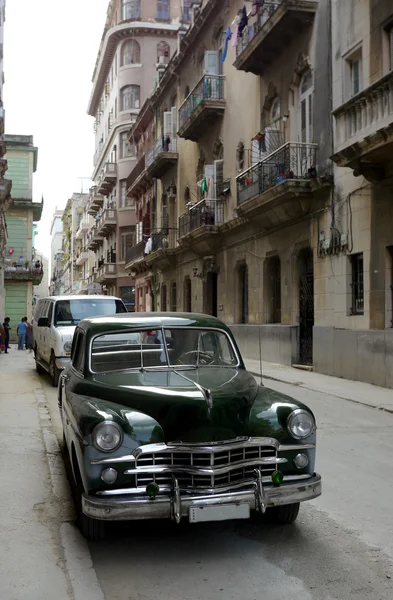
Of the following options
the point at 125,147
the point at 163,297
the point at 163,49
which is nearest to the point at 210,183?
the point at 163,297

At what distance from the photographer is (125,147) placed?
46.8 m

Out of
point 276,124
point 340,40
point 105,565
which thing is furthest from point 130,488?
point 276,124

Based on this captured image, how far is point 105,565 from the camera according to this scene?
4.08 m

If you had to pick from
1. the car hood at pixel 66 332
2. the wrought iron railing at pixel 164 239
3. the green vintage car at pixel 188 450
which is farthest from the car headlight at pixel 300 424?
the wrought iron railing at pixel 164 239

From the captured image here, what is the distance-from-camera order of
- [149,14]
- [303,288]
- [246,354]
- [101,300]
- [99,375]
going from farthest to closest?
[149,14] → [246,354] → [303,288] → [101,300] → [99,375]

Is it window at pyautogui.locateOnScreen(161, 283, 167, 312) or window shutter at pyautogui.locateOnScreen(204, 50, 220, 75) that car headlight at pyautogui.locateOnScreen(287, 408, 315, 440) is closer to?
window shutter at pyautogui.locateOnScreen(204, 50, 220, 75)

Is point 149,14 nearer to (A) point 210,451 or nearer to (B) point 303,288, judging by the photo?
(B) point 303,288

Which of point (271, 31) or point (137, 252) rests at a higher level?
point (271, 31)

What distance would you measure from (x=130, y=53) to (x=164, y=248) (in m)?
21.0

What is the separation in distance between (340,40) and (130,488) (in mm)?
14552

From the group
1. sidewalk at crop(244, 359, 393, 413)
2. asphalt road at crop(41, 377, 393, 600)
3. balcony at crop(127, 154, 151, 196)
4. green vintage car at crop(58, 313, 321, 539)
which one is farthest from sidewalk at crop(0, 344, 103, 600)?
balcony at crop(127, 154, 151, 196)

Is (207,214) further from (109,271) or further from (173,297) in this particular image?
(109,271)

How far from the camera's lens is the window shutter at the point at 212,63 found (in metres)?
25.3

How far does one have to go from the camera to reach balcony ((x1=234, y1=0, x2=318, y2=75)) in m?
16.9
